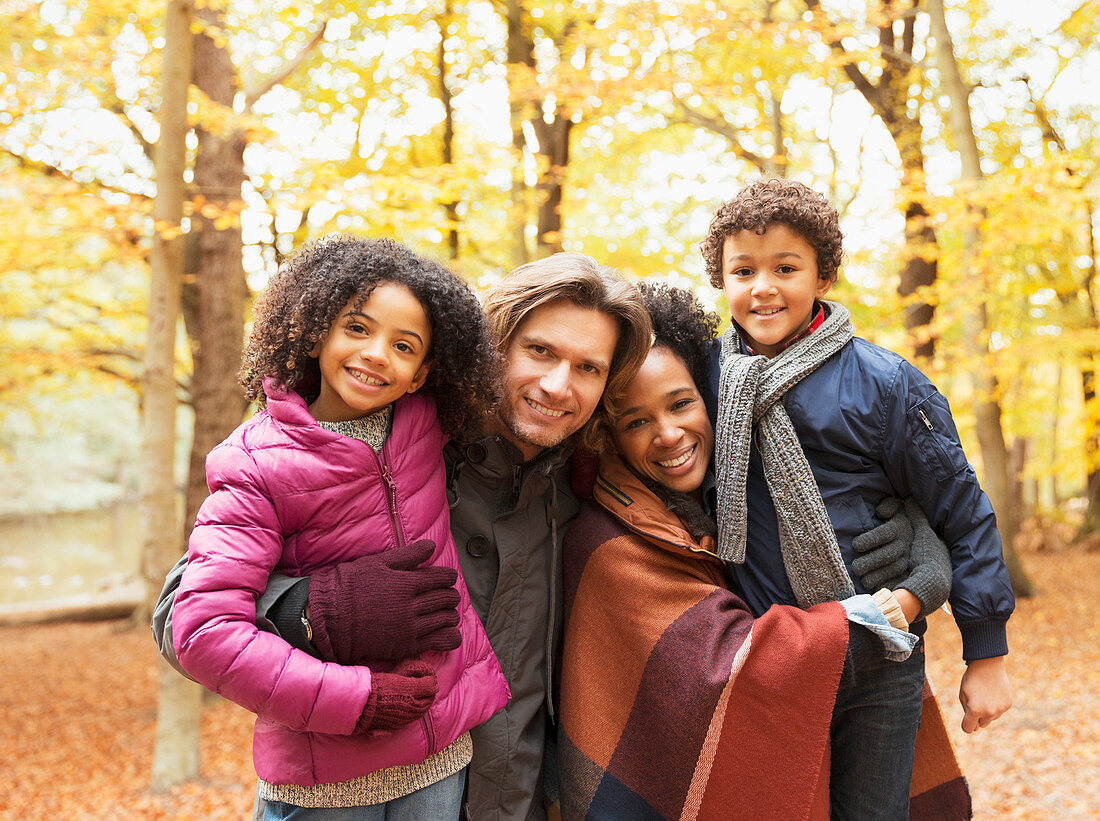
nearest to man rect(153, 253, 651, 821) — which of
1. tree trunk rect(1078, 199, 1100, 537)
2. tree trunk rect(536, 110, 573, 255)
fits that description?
tree trunk rect(536, 110, 573, 255)

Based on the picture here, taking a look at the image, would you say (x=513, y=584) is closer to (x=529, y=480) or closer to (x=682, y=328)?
(x=529, y=480)

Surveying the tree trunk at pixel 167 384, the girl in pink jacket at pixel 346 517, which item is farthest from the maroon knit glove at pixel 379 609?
the tree trunk at pixel 167 384

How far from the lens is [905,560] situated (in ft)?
7.11

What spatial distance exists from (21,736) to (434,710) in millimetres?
7503

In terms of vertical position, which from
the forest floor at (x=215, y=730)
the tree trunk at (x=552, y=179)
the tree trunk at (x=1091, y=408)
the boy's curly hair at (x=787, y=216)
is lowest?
the forest floor at (x=215, y=730)

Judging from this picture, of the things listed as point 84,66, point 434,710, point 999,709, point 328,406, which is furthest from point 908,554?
point 84,66

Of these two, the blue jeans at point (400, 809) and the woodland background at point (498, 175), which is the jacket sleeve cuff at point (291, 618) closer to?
the blue jeans at point (400, 809)

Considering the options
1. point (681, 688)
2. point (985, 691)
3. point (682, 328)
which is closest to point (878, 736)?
point (985, 691)

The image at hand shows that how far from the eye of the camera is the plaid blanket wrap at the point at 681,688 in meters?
1.98

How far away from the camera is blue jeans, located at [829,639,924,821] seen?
2.18 m

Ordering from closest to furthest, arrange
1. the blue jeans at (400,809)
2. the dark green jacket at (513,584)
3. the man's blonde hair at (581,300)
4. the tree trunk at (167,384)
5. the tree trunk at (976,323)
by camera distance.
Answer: the blue jeans at (400,809)
the dark green jacket at (513,584)
the man's blonde hair at (581,300)
the tree trunk at (167,384)
the tree trunk at (976,323)

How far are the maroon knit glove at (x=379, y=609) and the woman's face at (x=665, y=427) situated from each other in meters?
0.81

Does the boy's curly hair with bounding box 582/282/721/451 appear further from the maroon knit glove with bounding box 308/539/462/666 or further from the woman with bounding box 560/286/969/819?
the maroon knit glove with bounding box 308/539/462/666

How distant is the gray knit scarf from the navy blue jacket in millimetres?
54
